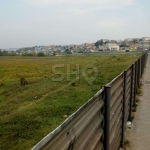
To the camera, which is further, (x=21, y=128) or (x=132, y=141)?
(x=21, y=128)

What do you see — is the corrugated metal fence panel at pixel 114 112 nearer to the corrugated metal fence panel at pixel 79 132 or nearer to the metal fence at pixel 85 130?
the metal fence at pixel 85 130

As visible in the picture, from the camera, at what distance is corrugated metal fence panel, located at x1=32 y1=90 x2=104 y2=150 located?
38.6 inches

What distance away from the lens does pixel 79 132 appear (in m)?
1.32

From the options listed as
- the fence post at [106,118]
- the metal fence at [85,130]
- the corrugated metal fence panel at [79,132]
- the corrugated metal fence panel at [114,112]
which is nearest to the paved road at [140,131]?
the corrugated metal fence panel at [114,112]

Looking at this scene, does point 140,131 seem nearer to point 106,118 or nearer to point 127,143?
point 127,143

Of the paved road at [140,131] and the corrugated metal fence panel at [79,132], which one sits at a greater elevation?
the corrugated metal fence panel at [79,132]

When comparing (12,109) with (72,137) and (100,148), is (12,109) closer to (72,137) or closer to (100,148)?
(100,148)

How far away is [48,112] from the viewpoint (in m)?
5.89

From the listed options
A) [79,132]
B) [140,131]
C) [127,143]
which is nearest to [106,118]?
[79,132]

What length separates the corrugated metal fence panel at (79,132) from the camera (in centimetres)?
98

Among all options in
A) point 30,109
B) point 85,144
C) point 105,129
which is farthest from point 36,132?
point 85,144

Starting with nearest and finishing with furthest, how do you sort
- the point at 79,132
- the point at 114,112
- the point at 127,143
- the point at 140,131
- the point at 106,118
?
the point at 79,132 < the point at 106,118 < the point at 114,112 < the point at 127,143 < the point at 140,131

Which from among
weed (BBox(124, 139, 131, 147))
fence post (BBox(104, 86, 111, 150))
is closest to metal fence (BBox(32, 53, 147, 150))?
fence post (BBox(104, 86, 111, 150))

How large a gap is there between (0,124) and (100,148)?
4042 mm
